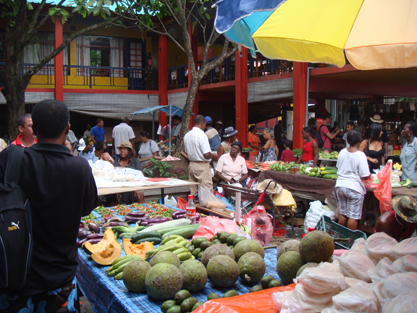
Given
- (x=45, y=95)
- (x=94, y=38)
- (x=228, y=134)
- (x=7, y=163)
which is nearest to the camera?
(x=7, y=163)

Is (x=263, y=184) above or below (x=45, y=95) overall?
below

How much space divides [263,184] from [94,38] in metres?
15.2

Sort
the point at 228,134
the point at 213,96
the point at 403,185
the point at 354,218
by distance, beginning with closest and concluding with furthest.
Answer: the point at 354,218 → the point at 403,185 → the point at 228,134 → the point at 213,96

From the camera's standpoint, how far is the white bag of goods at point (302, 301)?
1.88 m

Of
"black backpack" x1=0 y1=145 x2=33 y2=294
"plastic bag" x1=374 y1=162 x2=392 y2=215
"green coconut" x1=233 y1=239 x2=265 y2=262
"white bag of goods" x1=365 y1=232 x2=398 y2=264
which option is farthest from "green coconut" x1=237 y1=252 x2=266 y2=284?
"plastic bag" x1=374 y1=162 x2=392 y2=215

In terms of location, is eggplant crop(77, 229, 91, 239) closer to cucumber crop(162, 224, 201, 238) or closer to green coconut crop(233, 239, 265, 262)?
cucumber crop(162, 224, 201, 238)

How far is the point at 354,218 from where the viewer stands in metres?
5.84

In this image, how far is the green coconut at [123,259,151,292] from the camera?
248cm

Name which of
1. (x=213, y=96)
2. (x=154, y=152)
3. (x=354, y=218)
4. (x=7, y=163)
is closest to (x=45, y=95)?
(x=213, y=96)

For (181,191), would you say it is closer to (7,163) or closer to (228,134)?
(228,134)

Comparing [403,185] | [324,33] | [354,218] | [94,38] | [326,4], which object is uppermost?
[94,38]

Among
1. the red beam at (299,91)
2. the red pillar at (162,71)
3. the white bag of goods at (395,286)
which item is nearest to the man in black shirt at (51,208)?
the white bag of goods at (395,286)

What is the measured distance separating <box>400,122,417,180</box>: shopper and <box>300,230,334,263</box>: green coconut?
510 cm

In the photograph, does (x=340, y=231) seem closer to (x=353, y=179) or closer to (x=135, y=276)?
(x=135, y=276)
